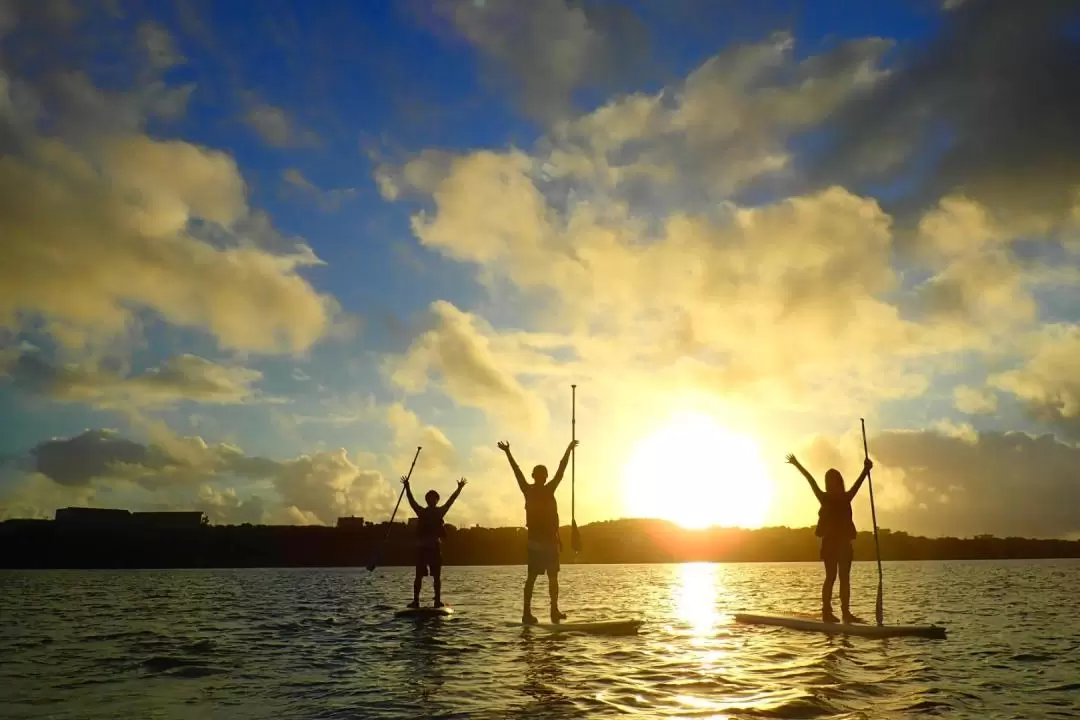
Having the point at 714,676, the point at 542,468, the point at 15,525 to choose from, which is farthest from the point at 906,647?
the point at 15,525

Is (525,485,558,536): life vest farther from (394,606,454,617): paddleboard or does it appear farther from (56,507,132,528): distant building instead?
(56,507,132,528): distant building

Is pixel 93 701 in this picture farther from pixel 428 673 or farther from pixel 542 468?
pixel 542 468

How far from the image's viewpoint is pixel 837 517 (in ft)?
61.3

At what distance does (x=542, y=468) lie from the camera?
19078 millimetres

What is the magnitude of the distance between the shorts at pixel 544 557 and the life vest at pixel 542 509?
37 cm

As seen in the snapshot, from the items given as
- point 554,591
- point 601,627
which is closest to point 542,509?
point 554,591

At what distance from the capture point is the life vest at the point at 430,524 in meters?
23.2

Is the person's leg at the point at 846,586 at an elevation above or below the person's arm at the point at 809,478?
below

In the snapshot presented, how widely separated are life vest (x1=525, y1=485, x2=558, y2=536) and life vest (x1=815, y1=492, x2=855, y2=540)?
657 cm

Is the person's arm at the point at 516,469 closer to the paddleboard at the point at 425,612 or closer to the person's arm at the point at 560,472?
the person's arm at the point at 560,472

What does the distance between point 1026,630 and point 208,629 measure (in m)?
22.9

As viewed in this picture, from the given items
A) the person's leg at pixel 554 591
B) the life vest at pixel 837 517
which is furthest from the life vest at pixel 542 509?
the life vest at pixel 837 517

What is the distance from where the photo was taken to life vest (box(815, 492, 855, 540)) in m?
18.7

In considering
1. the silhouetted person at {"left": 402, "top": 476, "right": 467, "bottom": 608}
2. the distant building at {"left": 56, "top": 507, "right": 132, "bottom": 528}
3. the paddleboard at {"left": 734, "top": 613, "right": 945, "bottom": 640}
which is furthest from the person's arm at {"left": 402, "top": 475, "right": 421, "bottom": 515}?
the distant building at {"left": 56, "top": 507, "right": 132, "bottom": 528}
